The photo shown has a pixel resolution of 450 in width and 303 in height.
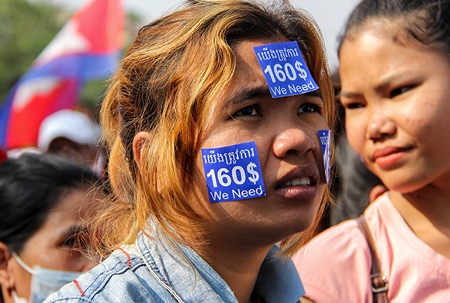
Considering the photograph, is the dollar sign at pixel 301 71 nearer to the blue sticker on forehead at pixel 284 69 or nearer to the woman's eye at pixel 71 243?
the blue sticker on forehead at pixel 284 69

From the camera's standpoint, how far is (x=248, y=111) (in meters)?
1.96

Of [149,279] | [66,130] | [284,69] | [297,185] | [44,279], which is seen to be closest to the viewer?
[149,279]

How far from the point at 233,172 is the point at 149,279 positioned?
0.38m

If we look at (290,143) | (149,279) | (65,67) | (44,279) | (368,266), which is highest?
(65,67)

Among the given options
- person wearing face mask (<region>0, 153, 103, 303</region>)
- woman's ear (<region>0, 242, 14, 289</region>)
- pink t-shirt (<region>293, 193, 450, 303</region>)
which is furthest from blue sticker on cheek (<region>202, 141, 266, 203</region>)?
woman's ear (<region>0, 242, 14, 289</region>)

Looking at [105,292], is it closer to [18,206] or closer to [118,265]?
[118,265]

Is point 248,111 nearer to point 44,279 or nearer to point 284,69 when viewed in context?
point 284,69

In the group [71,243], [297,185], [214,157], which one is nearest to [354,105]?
[297,185]

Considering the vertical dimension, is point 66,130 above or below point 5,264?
above

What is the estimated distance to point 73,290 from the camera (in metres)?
1.80

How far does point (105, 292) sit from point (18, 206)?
1450mm

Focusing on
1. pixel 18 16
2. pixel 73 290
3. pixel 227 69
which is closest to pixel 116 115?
pixel 227 69

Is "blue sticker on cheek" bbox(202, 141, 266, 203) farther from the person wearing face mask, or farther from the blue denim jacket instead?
the person wearing face mask

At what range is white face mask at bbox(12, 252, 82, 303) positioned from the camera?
3.02 m
